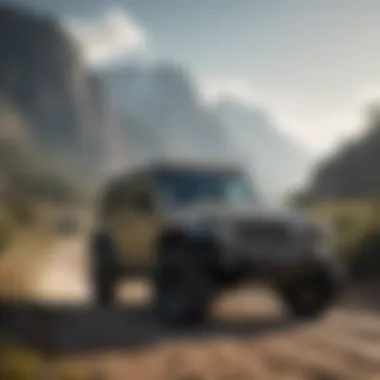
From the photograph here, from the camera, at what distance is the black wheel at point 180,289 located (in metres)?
7.30

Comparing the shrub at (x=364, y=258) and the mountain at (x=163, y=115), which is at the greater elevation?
the shrub at (x=364, y=258)

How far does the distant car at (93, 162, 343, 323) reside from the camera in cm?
729

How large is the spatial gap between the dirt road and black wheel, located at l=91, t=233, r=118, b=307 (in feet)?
0.40

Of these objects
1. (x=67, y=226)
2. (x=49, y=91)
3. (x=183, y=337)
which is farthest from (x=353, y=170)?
(x=49, y=91)

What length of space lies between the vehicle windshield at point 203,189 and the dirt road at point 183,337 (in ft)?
2.97

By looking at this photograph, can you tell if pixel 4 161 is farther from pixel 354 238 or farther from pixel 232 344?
pixel 354 238

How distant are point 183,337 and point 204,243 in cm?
80

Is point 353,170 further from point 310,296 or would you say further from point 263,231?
point 310,296

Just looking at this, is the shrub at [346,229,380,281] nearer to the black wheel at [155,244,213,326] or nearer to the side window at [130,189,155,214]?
the side window at [130,189,155,214]

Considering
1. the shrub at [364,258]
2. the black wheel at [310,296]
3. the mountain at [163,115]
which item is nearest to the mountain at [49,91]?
the mountain at [163,115]

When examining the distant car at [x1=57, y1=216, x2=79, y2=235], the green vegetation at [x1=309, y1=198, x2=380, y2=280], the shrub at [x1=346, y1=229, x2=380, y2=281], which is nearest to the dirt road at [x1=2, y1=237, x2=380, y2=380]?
the distant car at [x1=57, y1=216, x2=79, y2=235]

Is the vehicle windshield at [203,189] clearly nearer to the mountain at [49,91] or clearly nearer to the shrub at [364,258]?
the mountain at [49,91]

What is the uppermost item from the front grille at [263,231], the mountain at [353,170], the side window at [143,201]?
the side window at [143,201]

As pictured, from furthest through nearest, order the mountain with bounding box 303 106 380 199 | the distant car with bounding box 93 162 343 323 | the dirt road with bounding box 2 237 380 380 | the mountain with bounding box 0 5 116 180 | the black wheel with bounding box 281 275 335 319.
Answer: the black wheel with bounding box 281 275 335 319 → the distant car with bounding box 93 162 343 323 → the mountain with bounding box 303 106 380 199 → the mountain with bounding box 0 5 116 180 → the dirt road with bounding box 2 237 380 380
